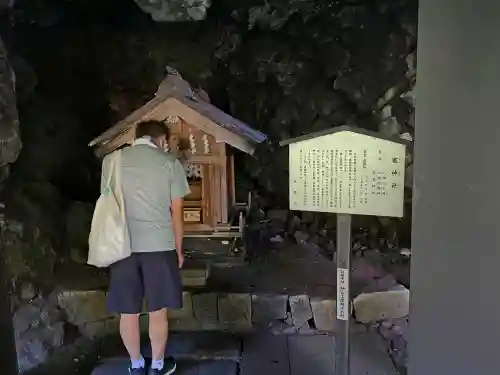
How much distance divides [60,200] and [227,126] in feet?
4.42

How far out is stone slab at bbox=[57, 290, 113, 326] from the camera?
3.62 m

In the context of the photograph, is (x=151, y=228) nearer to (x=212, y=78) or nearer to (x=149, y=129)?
(x=149, y=129)

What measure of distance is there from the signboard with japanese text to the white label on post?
0.28 meters

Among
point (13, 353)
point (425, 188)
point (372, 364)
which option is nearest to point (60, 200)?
point (13, 353)

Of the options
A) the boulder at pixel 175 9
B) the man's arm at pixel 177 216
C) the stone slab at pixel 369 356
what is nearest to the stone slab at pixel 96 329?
the man's arm at pixel 177 216

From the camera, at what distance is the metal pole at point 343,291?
8.48ft

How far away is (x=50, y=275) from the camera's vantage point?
3.77 meters

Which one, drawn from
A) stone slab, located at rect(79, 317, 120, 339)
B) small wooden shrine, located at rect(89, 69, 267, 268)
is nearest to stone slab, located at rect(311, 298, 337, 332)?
small wooden shrine, located at rect(89, 69, 267, 268)

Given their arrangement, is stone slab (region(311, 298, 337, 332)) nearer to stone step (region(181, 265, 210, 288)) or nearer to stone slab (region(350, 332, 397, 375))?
stone slab (region(350, 332, 397, 375))

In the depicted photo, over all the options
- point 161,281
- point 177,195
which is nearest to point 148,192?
point 177,195

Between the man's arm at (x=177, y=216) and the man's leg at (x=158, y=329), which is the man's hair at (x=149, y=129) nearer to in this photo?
the man's arm at (x=177, y=216)

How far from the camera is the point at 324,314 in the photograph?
3.61 meters

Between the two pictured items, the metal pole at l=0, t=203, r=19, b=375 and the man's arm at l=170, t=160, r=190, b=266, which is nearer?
the metal pole at l=0, t=203, r=19, b=375

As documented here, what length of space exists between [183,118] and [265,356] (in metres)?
1.48
